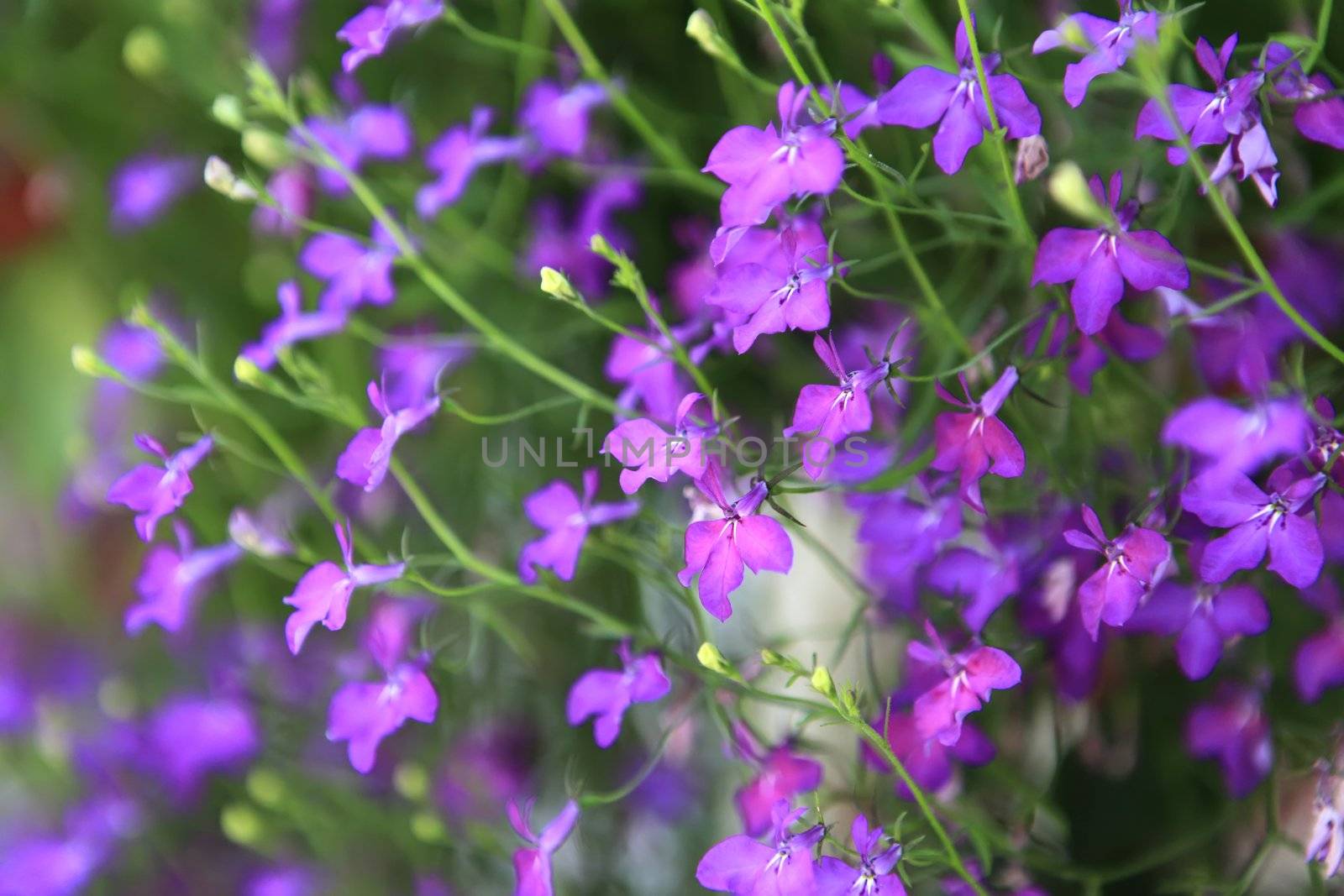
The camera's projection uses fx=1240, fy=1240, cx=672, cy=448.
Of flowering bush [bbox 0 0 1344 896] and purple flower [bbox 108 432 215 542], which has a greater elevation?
purple flower [bbox 108 432 215 542]

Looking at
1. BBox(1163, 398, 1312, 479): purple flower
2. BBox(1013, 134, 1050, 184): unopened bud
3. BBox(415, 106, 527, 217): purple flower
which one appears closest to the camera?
BBox(1163, 398, 1312, 479): purple flower

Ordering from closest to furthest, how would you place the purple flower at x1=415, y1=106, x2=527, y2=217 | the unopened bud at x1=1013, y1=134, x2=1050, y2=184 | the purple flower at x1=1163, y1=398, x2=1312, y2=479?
the purple flower at x1=1163, y1=398, x2=1312, y2=479
the unopened bud at x1=1013, y1=134, x2=1050, y2=184
the purple flower at x1=415, y1=106, x2=527, y2=217

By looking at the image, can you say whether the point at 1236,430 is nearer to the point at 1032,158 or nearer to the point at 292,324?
the point at 1032,158

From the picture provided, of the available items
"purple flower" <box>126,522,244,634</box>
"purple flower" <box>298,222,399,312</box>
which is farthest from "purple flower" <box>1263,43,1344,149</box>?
"purple flower" <box>126,522,244,634</box>

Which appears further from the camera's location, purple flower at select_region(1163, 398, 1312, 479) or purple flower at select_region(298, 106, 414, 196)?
purple flower at select_region(298, 106, 414, 196)

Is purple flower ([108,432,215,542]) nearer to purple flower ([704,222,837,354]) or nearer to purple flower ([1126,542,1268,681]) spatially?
purple flower ([704,222,837,354])

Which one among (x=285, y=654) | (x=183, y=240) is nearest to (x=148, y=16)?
(x=183, y=240)

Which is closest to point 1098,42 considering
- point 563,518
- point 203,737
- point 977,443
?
point 977,443

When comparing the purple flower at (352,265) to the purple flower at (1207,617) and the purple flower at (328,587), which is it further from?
the purple flower at (1207,617)

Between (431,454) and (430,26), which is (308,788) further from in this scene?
(430,26)
